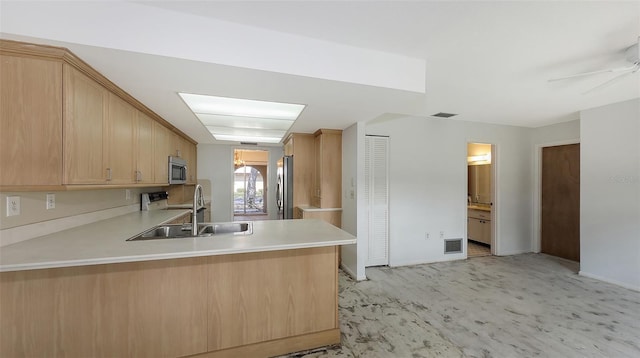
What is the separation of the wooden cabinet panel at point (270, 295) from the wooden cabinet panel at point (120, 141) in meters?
1.27

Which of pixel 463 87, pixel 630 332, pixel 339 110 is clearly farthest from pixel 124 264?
pixel 630 332

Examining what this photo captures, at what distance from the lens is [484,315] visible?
8.27 feet

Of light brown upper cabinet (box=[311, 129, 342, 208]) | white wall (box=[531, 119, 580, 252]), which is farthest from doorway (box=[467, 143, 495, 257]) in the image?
light brown upper cabinet (box=[311, 129, 342, 208])

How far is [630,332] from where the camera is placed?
7.38ft

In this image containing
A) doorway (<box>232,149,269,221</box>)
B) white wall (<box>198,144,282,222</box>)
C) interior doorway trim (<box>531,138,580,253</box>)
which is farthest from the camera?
doorway (<box>232,149,269,221</box>)

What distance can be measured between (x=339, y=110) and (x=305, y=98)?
59cm

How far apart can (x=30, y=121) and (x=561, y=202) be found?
671cm

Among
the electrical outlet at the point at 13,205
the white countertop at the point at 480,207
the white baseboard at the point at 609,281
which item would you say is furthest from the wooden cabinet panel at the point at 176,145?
the white baseboard at the point at 609,281

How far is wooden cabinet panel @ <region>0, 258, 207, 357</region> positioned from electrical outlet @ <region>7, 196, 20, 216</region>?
473mm

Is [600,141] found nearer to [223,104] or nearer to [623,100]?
[623,100]

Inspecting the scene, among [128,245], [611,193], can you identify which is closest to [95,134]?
[128,245]

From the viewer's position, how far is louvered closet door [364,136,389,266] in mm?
3912

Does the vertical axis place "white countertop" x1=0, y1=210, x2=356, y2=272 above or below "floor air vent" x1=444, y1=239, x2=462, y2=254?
above

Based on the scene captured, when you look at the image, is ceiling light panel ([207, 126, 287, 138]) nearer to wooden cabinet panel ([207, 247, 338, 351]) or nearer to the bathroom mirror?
wooden cabinet panel ([207, 247, 338, 351])
